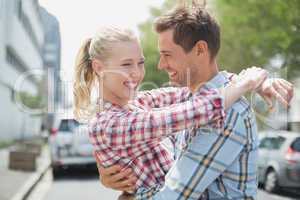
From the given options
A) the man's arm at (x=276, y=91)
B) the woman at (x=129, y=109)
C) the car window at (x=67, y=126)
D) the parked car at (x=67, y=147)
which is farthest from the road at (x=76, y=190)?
the man's arm at (x=276, y=91)

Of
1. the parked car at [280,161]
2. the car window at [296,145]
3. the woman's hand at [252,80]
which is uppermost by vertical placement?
the woman's hand at [252,80]

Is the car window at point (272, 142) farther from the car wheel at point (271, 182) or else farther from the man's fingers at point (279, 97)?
the man's fingers at point (279, 97)

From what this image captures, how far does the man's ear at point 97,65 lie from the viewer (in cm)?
175

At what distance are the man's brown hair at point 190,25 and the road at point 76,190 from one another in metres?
7.67

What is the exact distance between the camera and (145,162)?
1.63 meters

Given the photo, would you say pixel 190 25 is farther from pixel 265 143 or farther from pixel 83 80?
pixel 265 143

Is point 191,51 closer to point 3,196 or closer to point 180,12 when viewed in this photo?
point 180,12

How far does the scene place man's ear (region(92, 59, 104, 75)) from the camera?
1752mm

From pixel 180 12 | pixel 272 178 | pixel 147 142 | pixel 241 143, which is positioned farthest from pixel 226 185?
pixel 272 178

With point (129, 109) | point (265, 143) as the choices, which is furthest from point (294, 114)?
point (129, 109)

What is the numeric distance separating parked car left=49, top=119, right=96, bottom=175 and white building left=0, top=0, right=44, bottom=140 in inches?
452

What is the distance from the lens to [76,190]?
1113 centimetres

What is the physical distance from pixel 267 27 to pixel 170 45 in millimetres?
15943

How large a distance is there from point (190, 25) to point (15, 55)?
3527 cm
